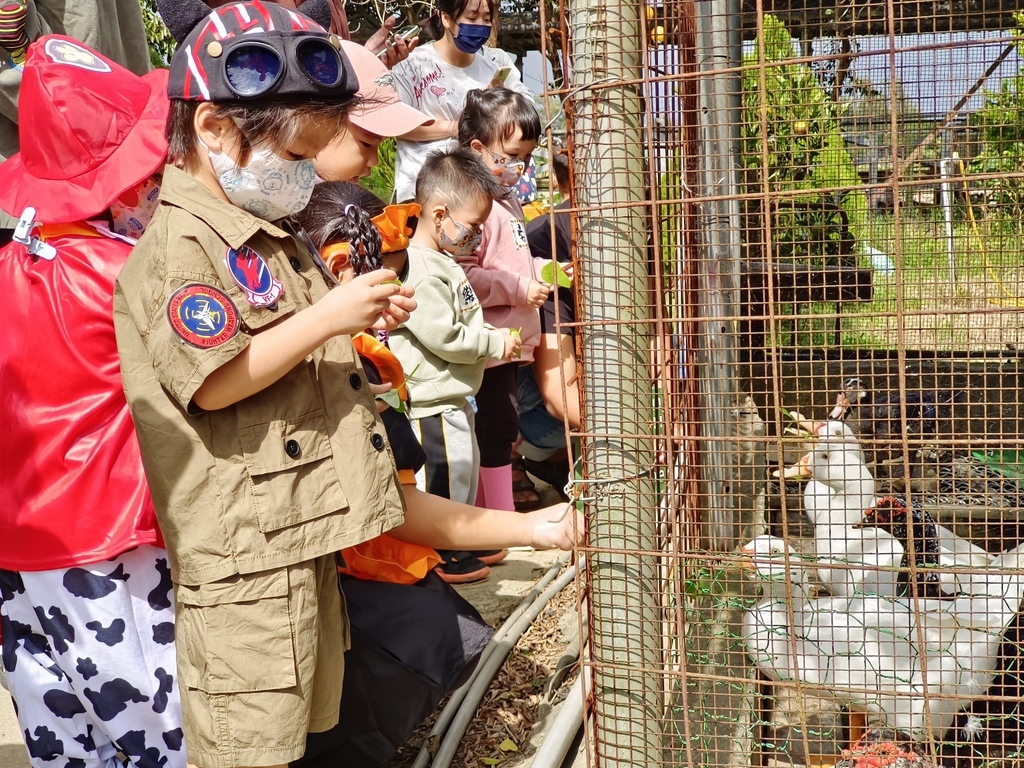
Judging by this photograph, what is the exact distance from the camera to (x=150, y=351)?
165cm

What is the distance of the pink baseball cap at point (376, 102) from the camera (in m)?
2.19

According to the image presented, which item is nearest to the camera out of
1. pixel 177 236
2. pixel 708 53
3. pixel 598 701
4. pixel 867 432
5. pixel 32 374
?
pixel 177 236

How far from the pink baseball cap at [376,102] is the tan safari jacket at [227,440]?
0.58 metres

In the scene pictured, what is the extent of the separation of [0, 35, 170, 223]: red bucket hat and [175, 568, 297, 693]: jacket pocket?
74cm

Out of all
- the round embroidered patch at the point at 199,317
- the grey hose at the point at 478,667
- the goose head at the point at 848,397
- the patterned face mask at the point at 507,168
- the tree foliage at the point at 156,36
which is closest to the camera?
the round embroidered patch at the point at 199,317

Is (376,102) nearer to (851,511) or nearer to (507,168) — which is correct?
(507,168)

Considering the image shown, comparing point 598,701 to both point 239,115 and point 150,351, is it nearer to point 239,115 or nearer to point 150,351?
point 150,351

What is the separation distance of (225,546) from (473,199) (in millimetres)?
1840

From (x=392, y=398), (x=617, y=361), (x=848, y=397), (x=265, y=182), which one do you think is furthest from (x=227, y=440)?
(x=848, y=397)

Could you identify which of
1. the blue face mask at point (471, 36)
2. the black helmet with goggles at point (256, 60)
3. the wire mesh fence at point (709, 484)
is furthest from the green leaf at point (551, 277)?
the black helmet with goggles at point (256, 60)

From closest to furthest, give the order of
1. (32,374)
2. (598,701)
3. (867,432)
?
1. (32,374)
2. (598,701)
3. (867,432)

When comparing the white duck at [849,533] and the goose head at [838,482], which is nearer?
the white duck at [849,533]

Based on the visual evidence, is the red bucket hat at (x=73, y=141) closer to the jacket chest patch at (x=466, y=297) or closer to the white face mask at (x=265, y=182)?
the white face mask at (x=265, y=182)

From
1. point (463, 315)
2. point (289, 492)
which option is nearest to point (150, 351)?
point (289, 492)
